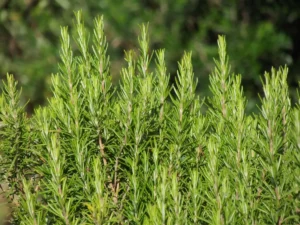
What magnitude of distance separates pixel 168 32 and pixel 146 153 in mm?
4711

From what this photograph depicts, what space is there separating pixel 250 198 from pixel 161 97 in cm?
46

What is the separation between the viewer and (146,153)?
199cm

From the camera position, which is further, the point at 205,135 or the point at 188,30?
the point at 188,30

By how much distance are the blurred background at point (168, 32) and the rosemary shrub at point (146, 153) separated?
14.4 ft

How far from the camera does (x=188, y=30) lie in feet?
23.1

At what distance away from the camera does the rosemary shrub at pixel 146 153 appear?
1754 millimetres

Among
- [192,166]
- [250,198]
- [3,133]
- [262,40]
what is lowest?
[250,198]

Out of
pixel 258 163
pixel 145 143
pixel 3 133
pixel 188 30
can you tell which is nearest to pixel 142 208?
pixel 145 143

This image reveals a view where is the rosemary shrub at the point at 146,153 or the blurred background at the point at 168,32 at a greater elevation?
the blurred background at the point at 168,32

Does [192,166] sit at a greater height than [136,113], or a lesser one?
lesser

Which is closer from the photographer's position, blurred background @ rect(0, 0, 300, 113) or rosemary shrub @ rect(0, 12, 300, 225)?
rosemary shrub @ rect(0, 12, 300, 225)

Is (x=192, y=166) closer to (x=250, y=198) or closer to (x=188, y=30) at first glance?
(x=250, y=198)

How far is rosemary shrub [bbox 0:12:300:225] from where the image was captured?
5.75 ft

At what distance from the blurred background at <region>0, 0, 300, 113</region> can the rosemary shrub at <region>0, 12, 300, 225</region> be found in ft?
14.4
